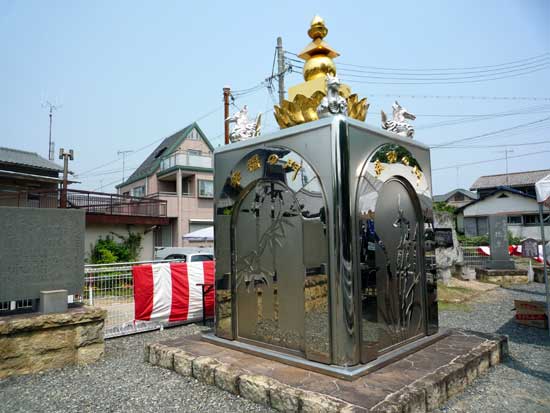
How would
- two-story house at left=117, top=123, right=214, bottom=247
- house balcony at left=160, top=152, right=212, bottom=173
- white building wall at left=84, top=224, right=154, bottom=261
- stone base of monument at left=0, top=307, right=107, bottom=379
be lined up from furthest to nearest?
house balcony at left=160, top=152, right=212, bottom=173
two-story house at left=117, top=123, right=214, bottom=247
white building wall at left=84, top=224, right=154, bottom=261
stone base of monument at left=0, top=307, right=107, bottom=379

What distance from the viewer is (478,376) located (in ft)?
14.6

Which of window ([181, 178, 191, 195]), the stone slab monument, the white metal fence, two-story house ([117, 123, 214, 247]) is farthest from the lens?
window ([181, 178, 191, 195])

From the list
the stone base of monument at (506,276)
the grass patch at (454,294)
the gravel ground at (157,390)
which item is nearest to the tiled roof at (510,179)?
the stone base of monument at (506,276)

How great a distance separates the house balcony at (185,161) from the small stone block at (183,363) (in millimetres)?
19644

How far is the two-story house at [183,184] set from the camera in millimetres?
22906

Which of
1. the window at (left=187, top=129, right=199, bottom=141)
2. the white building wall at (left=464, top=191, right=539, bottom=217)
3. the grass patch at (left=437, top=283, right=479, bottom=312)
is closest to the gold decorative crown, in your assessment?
the grass patch at (left=437, top=283, right=479, bottom=312)

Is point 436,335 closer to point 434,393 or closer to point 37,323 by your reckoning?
point 434,393

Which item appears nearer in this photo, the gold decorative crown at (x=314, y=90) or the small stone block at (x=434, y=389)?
the small stone block at (x=434, y=389)

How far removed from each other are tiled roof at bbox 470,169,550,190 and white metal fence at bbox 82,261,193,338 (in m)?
36.0

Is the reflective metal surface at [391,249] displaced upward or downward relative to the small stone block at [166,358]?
upward

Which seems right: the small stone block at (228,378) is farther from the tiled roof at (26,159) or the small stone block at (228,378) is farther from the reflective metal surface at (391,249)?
the tiled roof at (26,159)

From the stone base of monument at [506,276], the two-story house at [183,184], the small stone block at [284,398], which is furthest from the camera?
the two-story house at [183,184]

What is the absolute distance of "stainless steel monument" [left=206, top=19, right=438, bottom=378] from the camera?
401 centimetres

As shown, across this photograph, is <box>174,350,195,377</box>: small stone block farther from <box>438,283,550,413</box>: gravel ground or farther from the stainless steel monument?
<box>438,283,550,413</box>: gravel ground
